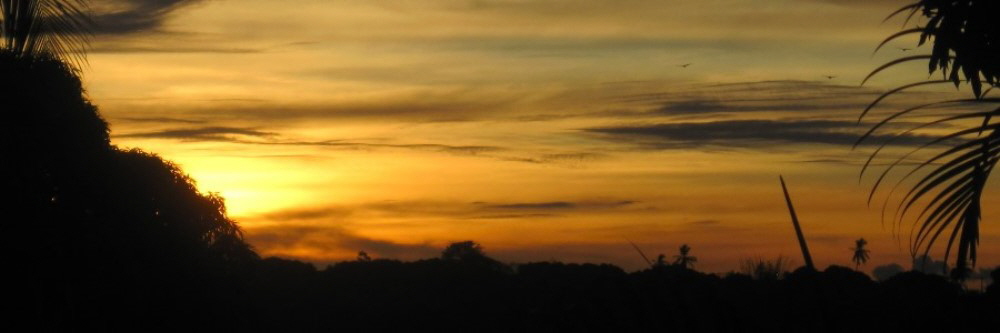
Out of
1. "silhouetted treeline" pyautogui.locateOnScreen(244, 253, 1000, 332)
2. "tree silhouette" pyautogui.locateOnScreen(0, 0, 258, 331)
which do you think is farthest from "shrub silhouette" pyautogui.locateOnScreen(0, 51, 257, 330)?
"silhouetted treeline" pyautogui.locateOnScreen(244, 253, 1000, 332)

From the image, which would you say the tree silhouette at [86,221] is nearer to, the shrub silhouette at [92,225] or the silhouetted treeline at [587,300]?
the shrub silhouette at [92,225]

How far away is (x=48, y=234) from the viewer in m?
15.8

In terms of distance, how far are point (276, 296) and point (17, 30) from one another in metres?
7.89

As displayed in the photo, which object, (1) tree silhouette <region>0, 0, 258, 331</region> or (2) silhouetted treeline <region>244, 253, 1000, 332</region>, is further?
(2) silhouetted treeline <region>244, 253, 1000, 332</region>

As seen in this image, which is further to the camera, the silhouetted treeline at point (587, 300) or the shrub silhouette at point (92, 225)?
the silhouetted treeline at point (587, 300)

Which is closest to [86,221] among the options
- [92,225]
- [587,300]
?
[92,225]

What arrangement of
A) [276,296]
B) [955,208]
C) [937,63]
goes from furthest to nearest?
[276,296] < [937,63] < [955,208]

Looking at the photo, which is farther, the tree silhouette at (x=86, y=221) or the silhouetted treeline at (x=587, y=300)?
the silhouetted treeline at (x=587, y=300)

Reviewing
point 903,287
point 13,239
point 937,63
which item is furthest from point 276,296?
point 937,63

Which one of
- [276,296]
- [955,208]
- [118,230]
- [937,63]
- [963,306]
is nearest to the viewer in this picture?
[955,208]

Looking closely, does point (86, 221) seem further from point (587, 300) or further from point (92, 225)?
point (587, 300)

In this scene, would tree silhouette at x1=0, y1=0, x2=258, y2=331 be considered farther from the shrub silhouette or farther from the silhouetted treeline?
the silhouetted treeline

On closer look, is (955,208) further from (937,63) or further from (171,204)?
(171,204)

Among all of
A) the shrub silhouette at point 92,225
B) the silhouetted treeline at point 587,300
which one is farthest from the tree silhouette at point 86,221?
the silhouetted treeline at point 587,300
